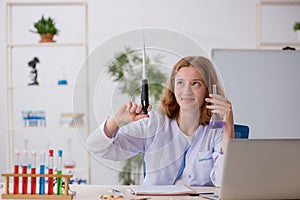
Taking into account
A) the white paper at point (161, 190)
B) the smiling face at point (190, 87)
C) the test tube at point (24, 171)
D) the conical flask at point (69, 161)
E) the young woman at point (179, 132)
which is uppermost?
the smiling face at point (190, 87)

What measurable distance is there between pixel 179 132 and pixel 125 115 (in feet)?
0.94

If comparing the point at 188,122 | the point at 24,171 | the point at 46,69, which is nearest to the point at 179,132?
the point at 188,122

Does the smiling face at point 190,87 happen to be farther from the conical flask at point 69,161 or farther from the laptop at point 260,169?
the conical flask at point 69,161

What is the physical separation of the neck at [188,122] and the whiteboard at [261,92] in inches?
70.5

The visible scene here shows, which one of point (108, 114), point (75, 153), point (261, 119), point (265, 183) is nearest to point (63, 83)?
point (75, 153)

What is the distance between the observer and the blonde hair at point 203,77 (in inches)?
63.4

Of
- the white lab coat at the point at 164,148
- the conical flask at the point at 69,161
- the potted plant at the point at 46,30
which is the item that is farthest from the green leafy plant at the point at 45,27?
the white lab coat at the point at 164,148

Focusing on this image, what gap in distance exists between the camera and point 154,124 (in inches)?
71.7

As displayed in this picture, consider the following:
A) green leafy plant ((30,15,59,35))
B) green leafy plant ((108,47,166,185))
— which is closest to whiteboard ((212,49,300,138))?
green leafy plant ((30,15,59,35))

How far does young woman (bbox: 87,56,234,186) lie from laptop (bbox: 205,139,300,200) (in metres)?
0.09

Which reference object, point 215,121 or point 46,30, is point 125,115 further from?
point 46,30

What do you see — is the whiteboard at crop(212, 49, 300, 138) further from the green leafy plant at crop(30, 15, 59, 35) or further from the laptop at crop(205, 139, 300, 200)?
the laptop at crop(205, 139, 300, 200)

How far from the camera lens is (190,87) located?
66.1 inches

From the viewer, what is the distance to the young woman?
1.66 metres
